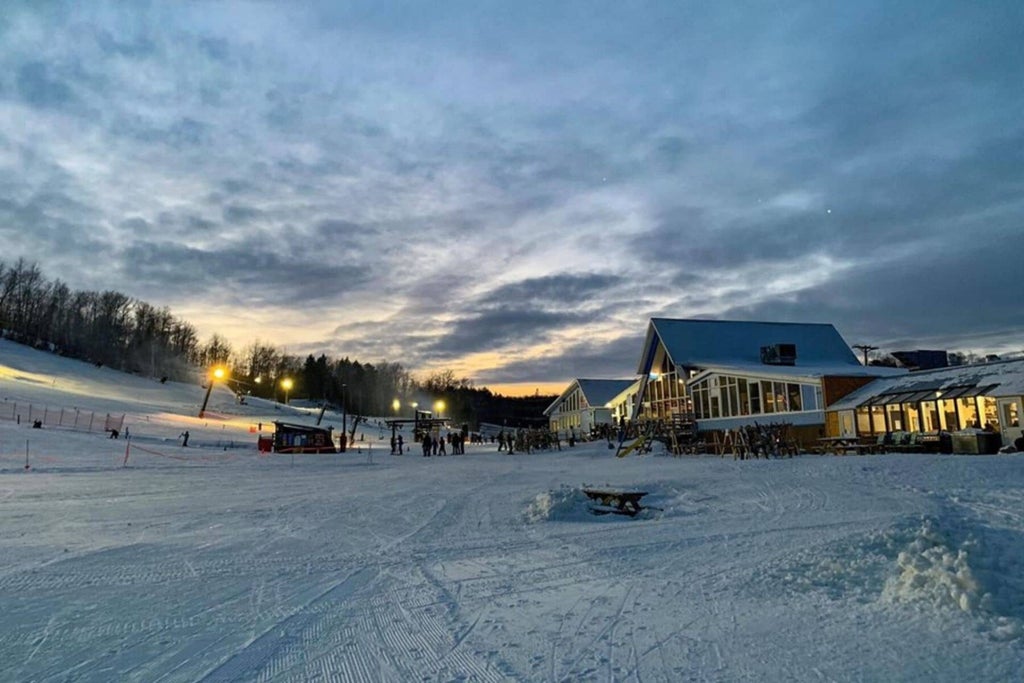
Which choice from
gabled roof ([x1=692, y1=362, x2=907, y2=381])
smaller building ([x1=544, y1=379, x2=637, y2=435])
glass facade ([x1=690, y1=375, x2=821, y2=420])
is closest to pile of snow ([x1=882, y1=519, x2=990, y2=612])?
gabled roof ([x1=692, y1=362, x2=907, y2=381])

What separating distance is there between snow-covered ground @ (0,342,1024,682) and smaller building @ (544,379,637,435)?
4485 centimetres

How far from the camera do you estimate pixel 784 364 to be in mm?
39375

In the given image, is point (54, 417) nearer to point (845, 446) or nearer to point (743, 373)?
point (743, 373)

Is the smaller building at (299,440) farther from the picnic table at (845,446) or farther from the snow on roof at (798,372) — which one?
the picnic table at (845,446)

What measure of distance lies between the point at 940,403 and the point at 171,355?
12201 centimetres

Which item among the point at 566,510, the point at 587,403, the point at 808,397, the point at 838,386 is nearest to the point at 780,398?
the point at 808,397

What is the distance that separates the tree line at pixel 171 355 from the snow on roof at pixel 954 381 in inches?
2241

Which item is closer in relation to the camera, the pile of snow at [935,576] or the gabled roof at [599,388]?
the pile of snow at [935,576]

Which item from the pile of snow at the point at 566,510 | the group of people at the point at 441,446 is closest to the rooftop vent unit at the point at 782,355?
the group of people at the point at 441,446

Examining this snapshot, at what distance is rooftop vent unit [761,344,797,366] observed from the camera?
130ft

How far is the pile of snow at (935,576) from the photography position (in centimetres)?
529

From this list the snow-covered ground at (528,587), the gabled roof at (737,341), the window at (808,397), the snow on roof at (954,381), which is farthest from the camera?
the gabled roof at (737,341)

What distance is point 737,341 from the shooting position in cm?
4381

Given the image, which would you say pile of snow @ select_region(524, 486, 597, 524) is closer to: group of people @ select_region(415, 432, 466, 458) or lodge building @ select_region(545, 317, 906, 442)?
lodge building @ select_region(545, 317, 906, 442)
